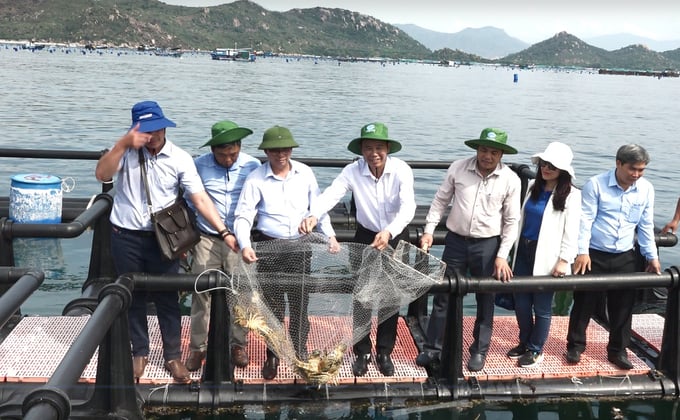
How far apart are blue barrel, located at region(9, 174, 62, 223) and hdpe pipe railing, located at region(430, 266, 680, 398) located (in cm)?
346

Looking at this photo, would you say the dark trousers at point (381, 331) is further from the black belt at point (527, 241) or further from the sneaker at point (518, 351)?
the sneaker at point (518, 351)

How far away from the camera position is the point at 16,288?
289cm

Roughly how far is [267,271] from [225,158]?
33.6 inches

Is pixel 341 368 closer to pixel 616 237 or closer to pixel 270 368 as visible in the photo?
pixel 270 368

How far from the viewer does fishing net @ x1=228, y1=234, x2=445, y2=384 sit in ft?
13.8

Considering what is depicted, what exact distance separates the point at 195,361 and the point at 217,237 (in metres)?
0.88

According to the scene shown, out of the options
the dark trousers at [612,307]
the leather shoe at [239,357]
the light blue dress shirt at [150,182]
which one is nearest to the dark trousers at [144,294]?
the light blue dress shirt at [150,182]

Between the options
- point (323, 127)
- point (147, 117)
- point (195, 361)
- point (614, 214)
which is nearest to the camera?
point (147, 117)

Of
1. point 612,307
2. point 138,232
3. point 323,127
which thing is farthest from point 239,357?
Answer: point 323,127

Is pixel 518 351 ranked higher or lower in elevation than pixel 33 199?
lower

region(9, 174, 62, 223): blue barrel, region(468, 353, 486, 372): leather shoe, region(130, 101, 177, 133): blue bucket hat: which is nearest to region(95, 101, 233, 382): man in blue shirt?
region(130, 101, 177, 133): blue bucket hat

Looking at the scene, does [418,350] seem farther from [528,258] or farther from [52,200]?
[52,200]

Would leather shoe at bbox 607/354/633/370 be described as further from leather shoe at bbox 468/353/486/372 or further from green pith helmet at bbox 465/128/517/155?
green pith helmet at bbox 465/128/517/155

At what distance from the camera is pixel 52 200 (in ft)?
18.7
